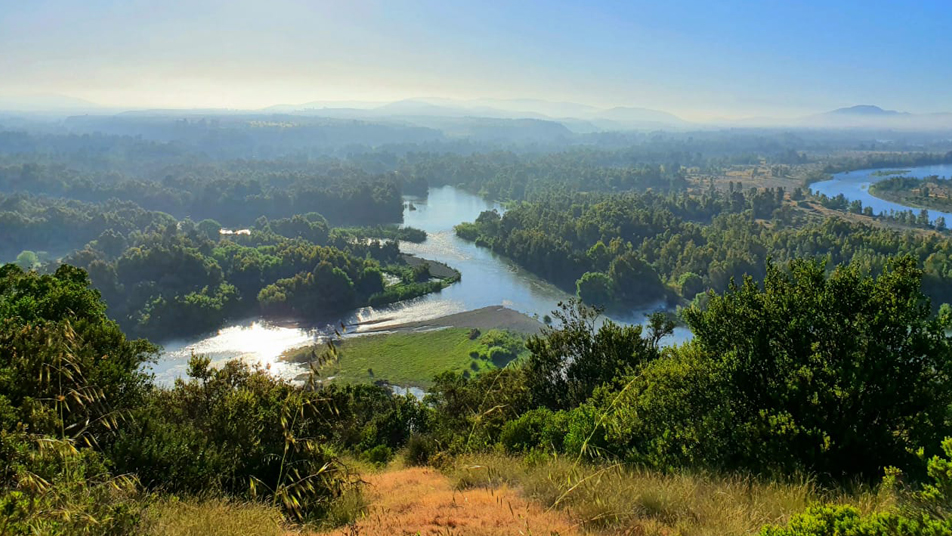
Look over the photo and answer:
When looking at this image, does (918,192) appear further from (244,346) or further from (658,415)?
(658,415)

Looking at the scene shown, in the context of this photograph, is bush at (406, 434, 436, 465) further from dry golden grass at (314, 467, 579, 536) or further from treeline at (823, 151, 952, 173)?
treeline at (823, 151, 952, 173)

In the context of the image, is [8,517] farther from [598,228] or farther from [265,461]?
[598,228]

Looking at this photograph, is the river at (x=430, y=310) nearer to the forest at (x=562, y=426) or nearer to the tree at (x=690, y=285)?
the tree at (x=690, y=285)

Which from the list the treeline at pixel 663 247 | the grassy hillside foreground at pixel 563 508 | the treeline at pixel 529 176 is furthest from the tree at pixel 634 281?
the treeline at pixel 529 176

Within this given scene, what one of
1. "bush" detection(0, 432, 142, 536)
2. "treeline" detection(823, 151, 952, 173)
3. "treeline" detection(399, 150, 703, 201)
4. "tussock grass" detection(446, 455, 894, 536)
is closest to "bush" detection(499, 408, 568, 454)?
"tussock grass" detection(446, 455, 894, 536)

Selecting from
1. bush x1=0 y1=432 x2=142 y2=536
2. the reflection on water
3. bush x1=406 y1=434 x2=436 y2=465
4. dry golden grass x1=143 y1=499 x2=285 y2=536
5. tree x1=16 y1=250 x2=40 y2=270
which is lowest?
the reflection on water

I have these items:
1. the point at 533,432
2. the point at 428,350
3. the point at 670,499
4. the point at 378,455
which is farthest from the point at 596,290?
the point at 670,499
